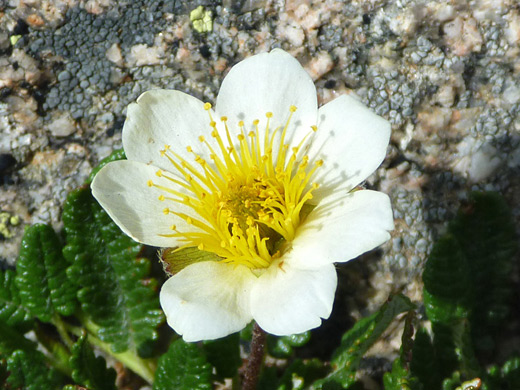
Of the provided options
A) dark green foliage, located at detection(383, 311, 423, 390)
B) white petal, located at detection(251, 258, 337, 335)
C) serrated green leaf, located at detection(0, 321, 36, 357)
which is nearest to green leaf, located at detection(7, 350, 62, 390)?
serrated green leaf, located at detection(0, 321, 36, 357)

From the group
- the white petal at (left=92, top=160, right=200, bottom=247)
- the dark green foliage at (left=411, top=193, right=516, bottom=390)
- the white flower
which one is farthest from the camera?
the dark green foliage at (left=411, top=193, right=516, bottom=390)

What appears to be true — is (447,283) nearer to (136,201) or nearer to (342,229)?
(342,229)

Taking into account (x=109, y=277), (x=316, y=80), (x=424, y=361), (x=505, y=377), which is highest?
(x=316, y=80)

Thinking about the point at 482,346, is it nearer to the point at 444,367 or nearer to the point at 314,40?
the point at 444,367

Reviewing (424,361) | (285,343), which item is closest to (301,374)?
(285,343)

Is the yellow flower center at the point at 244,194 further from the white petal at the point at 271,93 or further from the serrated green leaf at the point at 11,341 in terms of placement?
the serrated green leaf at the point at 11,341

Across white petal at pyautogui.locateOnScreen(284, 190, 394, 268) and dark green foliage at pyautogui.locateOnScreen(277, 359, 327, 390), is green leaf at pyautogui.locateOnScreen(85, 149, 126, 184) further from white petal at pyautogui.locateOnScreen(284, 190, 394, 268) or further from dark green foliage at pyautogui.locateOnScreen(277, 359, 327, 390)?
dark green foliage at pyautogui.locateOnScreen(277, 359, 327, 390)
